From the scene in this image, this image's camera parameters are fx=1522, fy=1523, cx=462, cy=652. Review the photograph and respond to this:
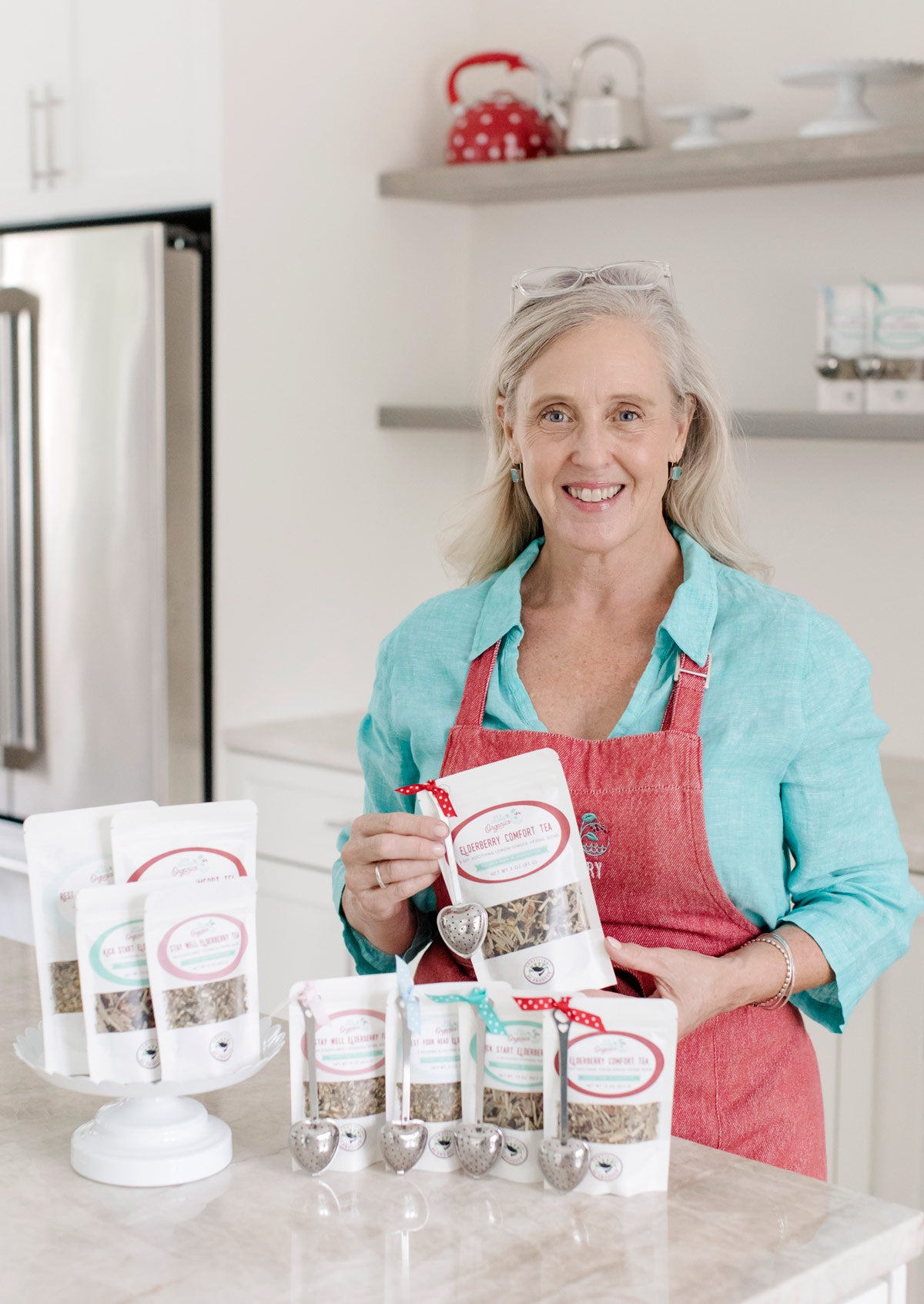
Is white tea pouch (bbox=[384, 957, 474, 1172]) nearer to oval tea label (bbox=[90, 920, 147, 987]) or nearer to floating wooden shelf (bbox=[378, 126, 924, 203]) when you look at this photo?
oval tea label (bbox=[90, 920, 147, 987])

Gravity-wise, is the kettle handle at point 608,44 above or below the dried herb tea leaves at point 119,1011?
above

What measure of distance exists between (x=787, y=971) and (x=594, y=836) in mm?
213

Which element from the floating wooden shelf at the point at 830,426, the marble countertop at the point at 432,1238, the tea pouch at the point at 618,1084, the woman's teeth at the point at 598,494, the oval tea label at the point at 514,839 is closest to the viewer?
the marble countertop at the point at 432,1238

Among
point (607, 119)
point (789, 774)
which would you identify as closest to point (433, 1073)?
point (789, 774)

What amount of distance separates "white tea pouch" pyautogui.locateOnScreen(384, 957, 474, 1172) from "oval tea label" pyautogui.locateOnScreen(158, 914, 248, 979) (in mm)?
123

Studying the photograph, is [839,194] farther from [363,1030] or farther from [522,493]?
[363,1030]

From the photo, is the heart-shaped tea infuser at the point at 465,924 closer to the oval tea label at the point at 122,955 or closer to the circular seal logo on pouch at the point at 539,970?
the circular seal logo on pouch at the point at 539,970

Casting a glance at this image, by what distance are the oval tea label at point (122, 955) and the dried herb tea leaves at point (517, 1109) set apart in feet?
0.85

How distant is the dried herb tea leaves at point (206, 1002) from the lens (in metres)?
1.05

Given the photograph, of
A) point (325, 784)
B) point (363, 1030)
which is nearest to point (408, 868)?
point (363, 1030)

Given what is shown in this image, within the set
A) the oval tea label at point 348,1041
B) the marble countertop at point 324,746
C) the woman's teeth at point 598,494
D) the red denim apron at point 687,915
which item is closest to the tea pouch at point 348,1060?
the oval tea label at point 348,1041

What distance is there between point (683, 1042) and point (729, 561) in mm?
502

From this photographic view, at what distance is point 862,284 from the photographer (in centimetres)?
252

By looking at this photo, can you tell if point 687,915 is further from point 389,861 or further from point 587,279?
point 587,279
